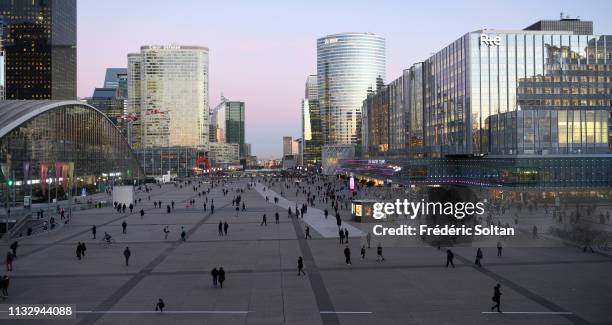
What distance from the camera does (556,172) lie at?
236ft

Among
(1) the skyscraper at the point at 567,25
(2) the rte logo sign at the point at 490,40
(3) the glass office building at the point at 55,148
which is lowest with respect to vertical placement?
(3) the glass office building at the point at 55,148

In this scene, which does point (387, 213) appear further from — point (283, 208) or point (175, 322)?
point (175, 322)

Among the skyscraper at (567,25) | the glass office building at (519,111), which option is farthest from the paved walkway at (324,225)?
the skyscraper at (567,25)

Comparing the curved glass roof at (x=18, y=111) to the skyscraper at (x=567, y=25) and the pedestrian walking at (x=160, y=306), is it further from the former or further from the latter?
the skyscraper at (x=567, y=25)

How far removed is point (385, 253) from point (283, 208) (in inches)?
1270

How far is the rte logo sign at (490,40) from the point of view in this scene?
9600 cm

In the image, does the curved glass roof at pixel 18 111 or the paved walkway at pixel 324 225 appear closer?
the paved walkway at pixel 324 225

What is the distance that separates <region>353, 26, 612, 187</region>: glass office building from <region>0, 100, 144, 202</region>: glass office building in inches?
2280

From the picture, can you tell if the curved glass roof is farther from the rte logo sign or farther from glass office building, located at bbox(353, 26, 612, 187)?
the rte logo sign

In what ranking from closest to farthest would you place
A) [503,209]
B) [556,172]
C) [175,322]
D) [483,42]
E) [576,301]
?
[175,322] → [576,301] → [503,209] → [556,172] → [483,42]

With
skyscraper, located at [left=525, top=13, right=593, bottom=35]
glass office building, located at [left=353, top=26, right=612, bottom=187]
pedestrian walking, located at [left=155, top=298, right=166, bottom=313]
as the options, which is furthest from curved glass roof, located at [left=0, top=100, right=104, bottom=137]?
skyscraper, located at [left=525, top=13, right=593, bottom=35]

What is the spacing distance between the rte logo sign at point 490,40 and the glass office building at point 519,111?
172 mm

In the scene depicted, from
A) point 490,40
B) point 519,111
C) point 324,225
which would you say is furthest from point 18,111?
point 490,40

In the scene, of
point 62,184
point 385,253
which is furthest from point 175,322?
point 62,184
